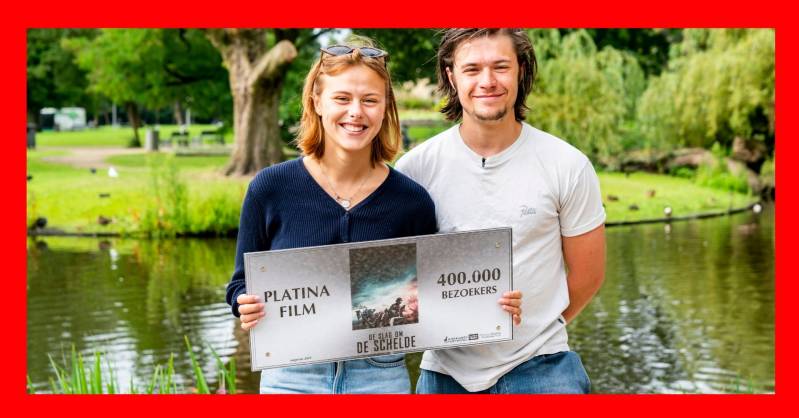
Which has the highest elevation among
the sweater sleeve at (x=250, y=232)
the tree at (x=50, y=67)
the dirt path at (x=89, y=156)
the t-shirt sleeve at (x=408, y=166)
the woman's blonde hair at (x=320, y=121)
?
the tree at (x=50, y=67)

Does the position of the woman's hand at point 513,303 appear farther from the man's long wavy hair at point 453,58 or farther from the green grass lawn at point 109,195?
the green grass lawn at point 109,195

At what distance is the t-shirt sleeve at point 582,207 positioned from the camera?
306 centimetres

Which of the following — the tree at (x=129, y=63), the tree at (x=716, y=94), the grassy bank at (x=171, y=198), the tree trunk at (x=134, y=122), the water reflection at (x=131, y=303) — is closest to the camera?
the water reflection at (x=131, y=303)

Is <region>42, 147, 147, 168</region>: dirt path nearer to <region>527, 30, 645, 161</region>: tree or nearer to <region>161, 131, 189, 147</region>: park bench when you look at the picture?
<region>161, 131, 189, 147</region>: park bench

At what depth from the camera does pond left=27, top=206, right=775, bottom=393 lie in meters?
10.1

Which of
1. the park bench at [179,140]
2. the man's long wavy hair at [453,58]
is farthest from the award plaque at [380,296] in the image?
the park bench at [179,140]

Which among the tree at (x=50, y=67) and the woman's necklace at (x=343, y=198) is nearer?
the woman's necklace at (x=343, y=198)

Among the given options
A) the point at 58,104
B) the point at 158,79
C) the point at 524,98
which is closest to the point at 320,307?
the point at 524,98

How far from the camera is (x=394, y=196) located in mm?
2998

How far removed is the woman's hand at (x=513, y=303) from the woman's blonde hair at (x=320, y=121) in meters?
0.48

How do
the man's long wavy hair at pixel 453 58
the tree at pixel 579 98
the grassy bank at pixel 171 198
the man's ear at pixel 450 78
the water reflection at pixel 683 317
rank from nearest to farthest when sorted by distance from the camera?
the man's long wavy hair at pixel 453 58
the man's ear at pixel 450 78
the water reflection at pixel 683 317
the grassy bank at pixel 171 198
the tree at pixel 579 98

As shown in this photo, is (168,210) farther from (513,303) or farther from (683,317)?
(513,303)

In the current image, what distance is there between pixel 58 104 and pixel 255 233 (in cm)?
4509

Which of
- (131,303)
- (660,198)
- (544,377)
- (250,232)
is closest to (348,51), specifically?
(250,232)
